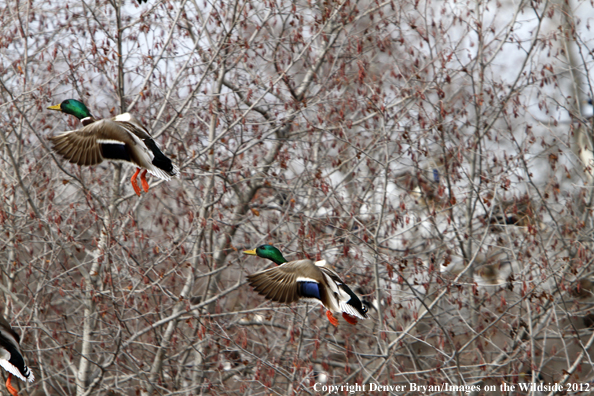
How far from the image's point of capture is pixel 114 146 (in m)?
5.02

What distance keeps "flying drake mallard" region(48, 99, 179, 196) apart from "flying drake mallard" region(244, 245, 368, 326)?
1.09 metres

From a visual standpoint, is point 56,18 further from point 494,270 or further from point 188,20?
point 494,270

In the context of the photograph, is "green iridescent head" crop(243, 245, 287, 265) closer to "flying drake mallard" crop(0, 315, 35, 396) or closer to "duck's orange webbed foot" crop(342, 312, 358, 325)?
"duck's orange webbed foot" crop(342, 312, 358, 325)

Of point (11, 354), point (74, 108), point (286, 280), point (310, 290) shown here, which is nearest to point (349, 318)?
point (310, 290)

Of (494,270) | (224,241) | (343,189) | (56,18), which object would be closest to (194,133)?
(224,241)

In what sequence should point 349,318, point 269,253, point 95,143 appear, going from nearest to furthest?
point 95,143 → point 349,318 → point 269,253

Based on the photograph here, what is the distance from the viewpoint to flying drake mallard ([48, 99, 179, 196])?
4.88 meters

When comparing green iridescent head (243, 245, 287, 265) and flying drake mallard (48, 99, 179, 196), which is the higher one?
flying drake mallard (48, 99, 179, 196)

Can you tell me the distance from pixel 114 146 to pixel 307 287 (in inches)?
68.7

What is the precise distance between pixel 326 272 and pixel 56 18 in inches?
209

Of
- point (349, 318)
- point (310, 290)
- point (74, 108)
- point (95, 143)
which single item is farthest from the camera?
point (74, 108)

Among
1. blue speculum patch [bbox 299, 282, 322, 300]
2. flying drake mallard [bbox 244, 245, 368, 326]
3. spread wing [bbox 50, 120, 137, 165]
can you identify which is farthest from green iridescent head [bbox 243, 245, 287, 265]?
spread wing [bbox 50, 120, 137, 165]

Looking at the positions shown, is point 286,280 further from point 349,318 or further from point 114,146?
→ point 114,146

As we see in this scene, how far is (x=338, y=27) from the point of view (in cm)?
814
